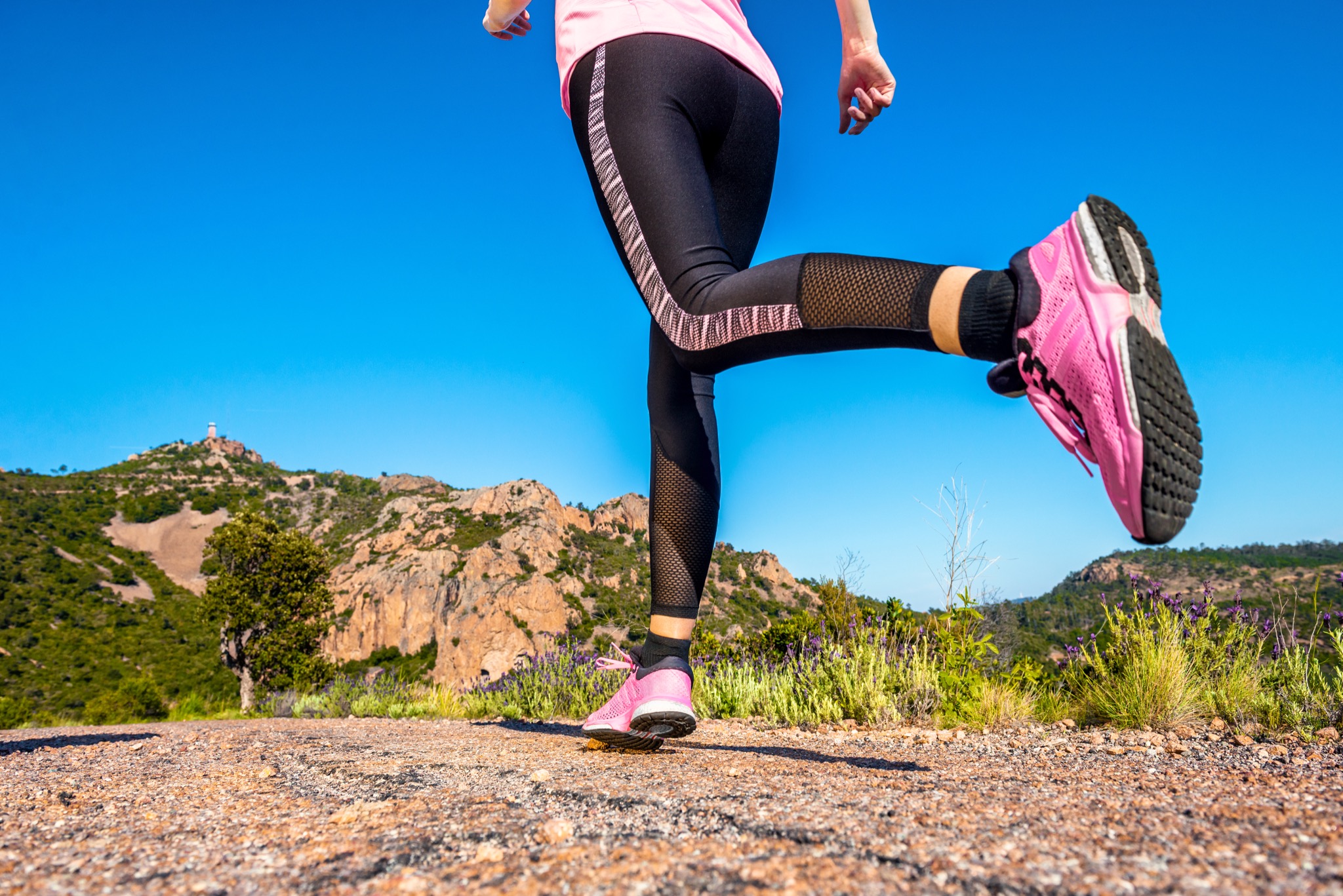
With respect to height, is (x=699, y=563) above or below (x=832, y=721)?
above

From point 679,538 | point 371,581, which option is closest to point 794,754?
point 679,538

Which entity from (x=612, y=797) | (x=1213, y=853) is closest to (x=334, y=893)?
(x=612, y=797)

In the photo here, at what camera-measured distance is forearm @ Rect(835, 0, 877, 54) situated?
1915 mm

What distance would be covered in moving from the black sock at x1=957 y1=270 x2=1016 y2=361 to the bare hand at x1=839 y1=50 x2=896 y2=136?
3.61 feet

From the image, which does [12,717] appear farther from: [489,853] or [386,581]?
[386,581]

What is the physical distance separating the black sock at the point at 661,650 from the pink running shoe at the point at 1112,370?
1221 mm

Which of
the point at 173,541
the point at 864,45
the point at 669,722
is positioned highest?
the point at 173,541

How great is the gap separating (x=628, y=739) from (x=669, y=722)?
0.18 metres

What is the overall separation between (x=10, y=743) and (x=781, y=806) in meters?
3.46

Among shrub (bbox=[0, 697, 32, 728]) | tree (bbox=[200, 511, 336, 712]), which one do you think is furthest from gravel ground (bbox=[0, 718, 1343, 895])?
tree (bbox=[200, 511, 336, 712])

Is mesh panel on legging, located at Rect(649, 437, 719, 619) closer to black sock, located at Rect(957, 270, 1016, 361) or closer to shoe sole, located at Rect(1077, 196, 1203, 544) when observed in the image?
black sock, located at Rect(957, 270, 1016, 361)

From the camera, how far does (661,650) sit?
6.65 feet

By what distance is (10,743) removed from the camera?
2914 millimetres

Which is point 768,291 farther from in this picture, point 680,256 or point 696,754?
point 696,754
